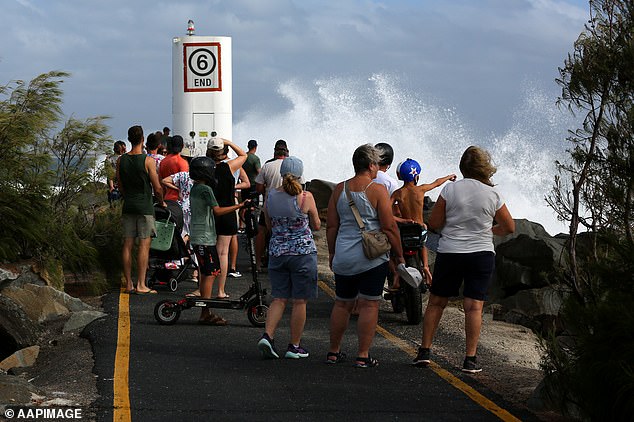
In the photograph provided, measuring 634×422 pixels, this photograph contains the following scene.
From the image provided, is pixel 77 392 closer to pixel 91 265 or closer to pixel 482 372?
pixel 482 372

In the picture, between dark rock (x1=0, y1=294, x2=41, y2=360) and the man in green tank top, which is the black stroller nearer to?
the man in green tank top

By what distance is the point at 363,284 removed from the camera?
31.7ft

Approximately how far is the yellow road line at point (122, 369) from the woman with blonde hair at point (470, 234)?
2505 millimetres

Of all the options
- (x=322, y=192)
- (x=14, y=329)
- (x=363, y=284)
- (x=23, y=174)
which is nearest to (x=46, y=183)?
(x=23, y=174)

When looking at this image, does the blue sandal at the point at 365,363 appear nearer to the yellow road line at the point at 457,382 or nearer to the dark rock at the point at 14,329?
the yellow road line at the point at 457,382

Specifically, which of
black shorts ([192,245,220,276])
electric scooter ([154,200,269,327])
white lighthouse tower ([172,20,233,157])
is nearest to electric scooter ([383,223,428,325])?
electric scooter ([154,200,269,327])

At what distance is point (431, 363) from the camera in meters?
10.2

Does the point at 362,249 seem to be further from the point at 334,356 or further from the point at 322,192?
the point at 322,192

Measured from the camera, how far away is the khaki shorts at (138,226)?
47.8ft

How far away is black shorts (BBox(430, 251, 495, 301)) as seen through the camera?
378 inches

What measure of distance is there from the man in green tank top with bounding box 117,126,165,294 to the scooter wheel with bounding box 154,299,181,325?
2.46m

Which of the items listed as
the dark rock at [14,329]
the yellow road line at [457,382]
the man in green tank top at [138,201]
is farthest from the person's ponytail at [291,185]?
the man in green tank top at [138,201]

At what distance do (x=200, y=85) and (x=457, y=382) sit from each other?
14976 millimetres

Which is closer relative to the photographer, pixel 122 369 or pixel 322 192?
pixel 122 369
